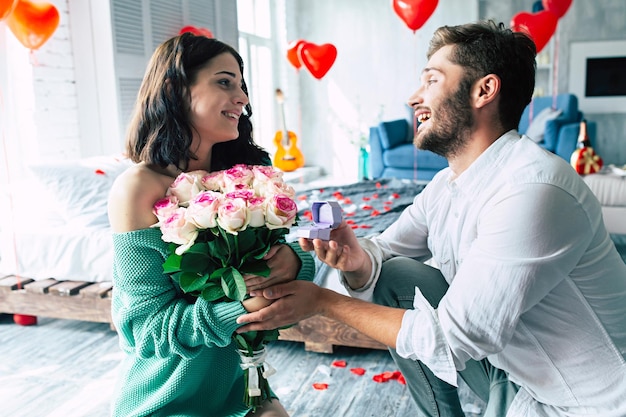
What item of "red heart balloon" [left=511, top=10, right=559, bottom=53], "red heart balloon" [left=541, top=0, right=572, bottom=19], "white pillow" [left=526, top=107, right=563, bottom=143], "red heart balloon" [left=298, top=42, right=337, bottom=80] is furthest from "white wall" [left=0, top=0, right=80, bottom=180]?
"white pillow" [left=526, top=107, right=563, bottom=143]

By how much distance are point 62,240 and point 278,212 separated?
222 centimetres

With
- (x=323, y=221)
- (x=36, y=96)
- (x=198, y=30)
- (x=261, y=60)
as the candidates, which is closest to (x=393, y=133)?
(x=261, y=60)

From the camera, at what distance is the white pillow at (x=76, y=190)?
318 centimetres

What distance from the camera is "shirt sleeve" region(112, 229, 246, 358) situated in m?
1.33

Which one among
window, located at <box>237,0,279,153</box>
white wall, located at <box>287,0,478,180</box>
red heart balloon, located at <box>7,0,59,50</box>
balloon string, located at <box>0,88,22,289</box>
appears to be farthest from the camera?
white wall, located at <box>287,0,478,180</box>

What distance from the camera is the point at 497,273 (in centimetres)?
122

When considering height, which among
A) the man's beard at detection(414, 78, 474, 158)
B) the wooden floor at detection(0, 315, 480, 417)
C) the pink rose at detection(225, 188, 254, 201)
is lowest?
the wooden floor at detection(0, 315, 480, 417)

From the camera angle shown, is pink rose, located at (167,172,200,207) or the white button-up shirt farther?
pink rose, located at (167,172,200,207)

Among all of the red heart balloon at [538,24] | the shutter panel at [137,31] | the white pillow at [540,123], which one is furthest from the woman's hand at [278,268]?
the white pillow at [540,123]

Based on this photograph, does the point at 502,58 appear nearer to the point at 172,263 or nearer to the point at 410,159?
the point at 172,263

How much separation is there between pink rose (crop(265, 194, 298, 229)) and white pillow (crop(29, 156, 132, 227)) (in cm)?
217

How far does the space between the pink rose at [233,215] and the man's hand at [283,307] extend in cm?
20

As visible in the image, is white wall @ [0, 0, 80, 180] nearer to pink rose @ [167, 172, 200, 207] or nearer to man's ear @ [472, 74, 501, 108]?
pink rose @ [167, 172, 200, 207]

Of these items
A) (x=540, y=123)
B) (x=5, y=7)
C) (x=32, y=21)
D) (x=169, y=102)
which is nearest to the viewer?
(x=169, y=102)
